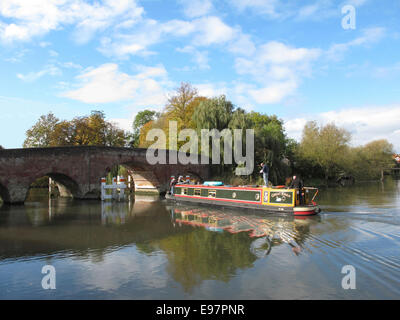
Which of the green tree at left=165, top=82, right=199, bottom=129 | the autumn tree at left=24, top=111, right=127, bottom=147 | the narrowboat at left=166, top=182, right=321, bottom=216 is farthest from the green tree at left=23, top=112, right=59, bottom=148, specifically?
the narrowboat at left=166, top=182, right=321, bottom=216

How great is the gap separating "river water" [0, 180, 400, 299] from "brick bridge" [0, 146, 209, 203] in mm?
6744

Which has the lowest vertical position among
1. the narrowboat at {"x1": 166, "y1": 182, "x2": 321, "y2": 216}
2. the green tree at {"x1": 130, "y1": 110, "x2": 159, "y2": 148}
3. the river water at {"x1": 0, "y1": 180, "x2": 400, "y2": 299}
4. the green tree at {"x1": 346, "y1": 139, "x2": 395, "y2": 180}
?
the river water at {"x1": 0, "y1": 180, "x2": 400, "y2": 299}

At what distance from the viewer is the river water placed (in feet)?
16.6

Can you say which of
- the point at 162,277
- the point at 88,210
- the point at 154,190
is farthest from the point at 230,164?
the point at 162,277

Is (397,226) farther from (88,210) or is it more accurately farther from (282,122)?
(282,122)

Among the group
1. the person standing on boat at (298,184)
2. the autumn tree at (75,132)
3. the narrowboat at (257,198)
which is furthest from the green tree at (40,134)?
the person standing on boat at (298,184)

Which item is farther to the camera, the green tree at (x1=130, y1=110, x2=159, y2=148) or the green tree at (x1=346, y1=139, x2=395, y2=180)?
the green tree at (x1=130, y1=110, x2=159, y2=148)

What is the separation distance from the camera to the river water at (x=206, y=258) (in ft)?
16.6

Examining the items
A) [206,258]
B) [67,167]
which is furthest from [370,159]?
[206,258]

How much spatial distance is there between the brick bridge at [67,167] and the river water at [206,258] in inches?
266

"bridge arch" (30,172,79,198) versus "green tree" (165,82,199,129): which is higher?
"green tree" (165,82,199,129)

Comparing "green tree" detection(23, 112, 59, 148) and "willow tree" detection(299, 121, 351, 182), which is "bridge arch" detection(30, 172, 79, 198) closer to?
"green tree" detection(23, 112, 59, 148)

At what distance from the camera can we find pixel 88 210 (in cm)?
1538
